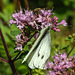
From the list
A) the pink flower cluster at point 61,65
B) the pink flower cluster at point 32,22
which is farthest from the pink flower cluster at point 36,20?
the pink flower cluster at point 61,65

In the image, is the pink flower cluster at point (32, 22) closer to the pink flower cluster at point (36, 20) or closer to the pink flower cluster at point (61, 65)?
the pink flower cluster at point (36, 20)

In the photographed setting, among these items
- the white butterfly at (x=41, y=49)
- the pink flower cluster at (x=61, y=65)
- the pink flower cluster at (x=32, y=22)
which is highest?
the pink flower cluster at (x=32, y=22)

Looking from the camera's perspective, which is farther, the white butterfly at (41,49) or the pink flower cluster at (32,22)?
the pink flower cluster at (32,22)

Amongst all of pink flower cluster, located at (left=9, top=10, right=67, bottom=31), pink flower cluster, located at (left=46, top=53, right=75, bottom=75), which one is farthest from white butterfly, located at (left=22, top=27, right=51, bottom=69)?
pink flower cluster, located at (left=46, top=53, right=75, bottom=75)

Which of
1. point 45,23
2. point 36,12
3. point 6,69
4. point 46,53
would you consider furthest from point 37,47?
point 6,69

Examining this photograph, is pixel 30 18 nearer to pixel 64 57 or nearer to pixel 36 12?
pixel 36 12

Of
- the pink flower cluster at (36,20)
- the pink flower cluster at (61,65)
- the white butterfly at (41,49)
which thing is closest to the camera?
the white butterfly at (41,49)

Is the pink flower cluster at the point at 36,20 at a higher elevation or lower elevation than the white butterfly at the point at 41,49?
higher

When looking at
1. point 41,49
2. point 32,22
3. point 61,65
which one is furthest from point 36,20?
point 61,65

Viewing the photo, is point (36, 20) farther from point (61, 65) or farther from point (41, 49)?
point (61, 65)
